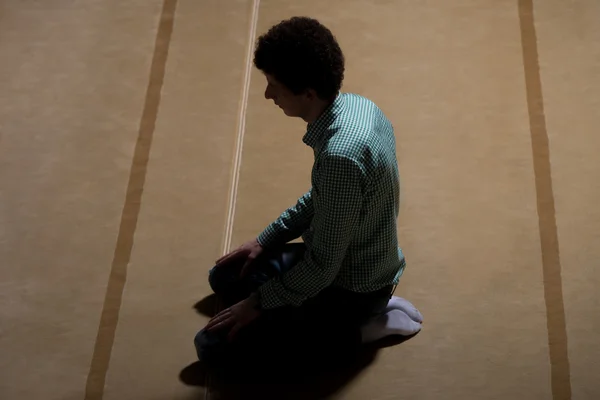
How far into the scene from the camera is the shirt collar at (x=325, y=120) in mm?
1300

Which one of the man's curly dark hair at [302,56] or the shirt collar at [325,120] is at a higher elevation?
the man's curly dark hair at [302,56]

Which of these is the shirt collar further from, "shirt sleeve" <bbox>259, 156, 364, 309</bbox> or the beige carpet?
the beige carpet

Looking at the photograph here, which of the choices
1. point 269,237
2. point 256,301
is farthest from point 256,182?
point 256,301

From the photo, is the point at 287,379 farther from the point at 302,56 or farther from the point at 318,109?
the point at 302,56

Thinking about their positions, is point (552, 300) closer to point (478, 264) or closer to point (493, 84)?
point (478, 264)

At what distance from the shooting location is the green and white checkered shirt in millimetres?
1188

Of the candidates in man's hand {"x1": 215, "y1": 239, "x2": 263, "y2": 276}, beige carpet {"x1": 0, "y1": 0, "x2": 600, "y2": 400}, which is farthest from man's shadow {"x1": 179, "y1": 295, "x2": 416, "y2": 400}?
man's hand {"x1": 215, "y1": 239, "x2": 263, "y2": 276}

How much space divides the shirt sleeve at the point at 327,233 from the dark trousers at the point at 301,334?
2.8 inches

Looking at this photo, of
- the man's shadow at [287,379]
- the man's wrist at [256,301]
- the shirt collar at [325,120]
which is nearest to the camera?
the shirt collar at [325,120]

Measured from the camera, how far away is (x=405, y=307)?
5.55ft

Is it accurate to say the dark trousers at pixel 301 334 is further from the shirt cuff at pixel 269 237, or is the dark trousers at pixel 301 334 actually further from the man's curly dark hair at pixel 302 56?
the man's curly dark hair at pixel 302 56

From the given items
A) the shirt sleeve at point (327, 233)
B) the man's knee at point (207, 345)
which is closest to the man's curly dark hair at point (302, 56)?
the shirt sleeve at point (327, 233)

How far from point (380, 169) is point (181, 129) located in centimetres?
103

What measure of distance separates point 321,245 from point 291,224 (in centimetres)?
33
